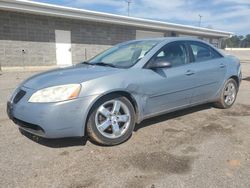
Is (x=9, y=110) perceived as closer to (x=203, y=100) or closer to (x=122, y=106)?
(x=122, y=106)

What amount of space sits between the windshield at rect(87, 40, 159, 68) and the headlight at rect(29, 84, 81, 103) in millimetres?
1018

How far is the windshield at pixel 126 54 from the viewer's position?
415 centimetres

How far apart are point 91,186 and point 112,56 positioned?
256 cm

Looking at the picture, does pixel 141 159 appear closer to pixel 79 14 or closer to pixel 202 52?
pixel 202 52

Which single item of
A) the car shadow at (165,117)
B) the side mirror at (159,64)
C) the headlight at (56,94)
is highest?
the side mirror at (159,64)

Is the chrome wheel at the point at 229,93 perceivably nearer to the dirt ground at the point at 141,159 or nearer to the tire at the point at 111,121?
the dirt ground at the point at 141,159

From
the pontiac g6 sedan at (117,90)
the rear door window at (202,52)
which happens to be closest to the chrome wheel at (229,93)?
the pontiac g6 sedan at (117,90)

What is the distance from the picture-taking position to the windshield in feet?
13.6

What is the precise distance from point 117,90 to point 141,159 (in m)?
0.96

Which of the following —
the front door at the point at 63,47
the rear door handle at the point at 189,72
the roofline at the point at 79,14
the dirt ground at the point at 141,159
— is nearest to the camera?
the dirt ground at the point at 141,159

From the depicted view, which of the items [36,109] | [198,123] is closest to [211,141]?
[198,123]

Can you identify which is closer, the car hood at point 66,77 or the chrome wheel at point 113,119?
the car hood at point 66,77

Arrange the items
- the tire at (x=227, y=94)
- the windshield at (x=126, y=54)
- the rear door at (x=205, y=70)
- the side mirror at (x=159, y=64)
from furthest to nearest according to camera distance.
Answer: the tire at (x=227, y=94) < the rear door at (x=205, y=70) < the windshield at (x=126, y=54) < the side mirror at (x=159, y=64)

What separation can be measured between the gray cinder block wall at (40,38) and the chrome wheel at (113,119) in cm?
1182
